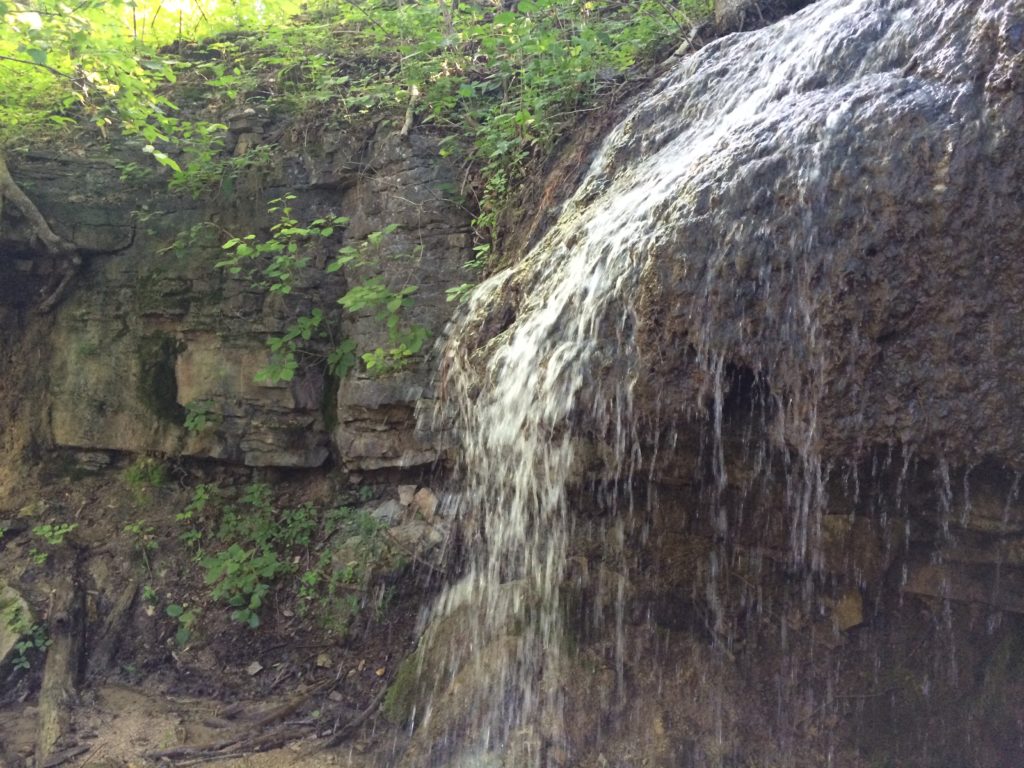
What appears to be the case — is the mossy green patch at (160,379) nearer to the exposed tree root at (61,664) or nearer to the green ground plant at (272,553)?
the green ground plant at (272,553)

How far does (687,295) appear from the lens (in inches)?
103

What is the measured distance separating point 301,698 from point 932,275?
146 inches

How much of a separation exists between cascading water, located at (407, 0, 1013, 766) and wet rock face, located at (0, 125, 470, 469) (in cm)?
140

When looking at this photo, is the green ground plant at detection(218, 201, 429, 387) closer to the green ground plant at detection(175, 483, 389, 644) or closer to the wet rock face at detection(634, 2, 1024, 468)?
the green ground plant at detection(175, 483, 389, 644)

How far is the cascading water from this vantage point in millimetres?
2438

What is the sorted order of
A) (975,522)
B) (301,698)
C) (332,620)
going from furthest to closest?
(332,620) → (301,698) → (975,522)

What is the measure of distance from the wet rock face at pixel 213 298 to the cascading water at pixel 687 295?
140cm

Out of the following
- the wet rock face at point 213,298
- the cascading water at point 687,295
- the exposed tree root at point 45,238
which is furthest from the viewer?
the exposed tree root at point 45,238

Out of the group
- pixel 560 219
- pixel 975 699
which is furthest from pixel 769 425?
pixel 560 219

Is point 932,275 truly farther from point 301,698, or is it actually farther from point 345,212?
point 345,212

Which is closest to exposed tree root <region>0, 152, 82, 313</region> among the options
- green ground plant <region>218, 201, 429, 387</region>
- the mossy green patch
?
the mossy green patch

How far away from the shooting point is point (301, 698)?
4434 mm

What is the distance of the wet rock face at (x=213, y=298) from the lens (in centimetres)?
524

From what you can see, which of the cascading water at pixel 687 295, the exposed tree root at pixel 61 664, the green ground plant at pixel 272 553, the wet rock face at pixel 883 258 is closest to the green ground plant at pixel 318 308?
the green ground plant at pixel 272 553
